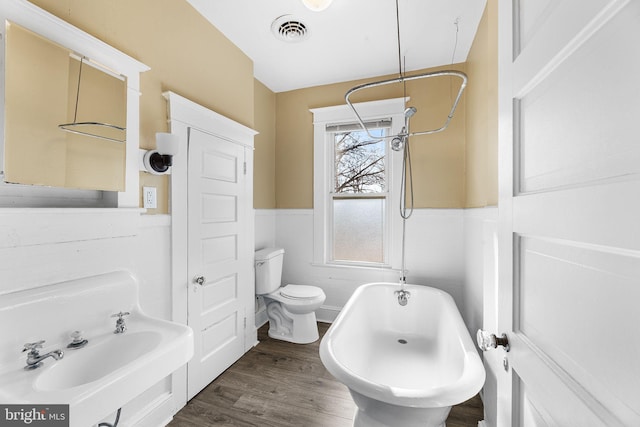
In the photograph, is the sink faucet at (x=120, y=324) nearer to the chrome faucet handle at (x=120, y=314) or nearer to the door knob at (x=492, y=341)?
the chrome faucet handle at (x=120, y=314)

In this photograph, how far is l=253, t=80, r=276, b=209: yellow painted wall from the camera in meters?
2.89

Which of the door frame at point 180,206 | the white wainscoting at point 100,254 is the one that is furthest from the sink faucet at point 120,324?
the door frame at point 180,206

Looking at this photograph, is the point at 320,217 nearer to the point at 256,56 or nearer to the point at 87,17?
the point at 256,56

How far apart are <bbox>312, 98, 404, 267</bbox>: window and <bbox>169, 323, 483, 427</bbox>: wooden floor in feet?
3.93

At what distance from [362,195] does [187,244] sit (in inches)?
72.7

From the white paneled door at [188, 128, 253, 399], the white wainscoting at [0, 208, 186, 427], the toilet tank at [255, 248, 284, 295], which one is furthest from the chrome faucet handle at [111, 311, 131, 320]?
the toilet tank at [255, 248, 284, 295]

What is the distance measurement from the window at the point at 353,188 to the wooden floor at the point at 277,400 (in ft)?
3.93

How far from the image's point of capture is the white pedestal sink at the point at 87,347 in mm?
822

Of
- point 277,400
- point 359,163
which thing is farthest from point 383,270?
point 277,400

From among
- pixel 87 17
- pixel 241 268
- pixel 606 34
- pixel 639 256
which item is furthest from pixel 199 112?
pixel 639 256

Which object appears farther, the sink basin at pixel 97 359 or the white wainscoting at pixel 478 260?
the white wainscoting at pixel 478 260

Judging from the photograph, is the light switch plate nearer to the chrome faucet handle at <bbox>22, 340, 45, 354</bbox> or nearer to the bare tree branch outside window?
the chrome faucet handle at <bbox>22, 340, 45, 354</bbox>

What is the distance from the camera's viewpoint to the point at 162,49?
5.50ft

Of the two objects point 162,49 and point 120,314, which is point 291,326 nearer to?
point 120,314
